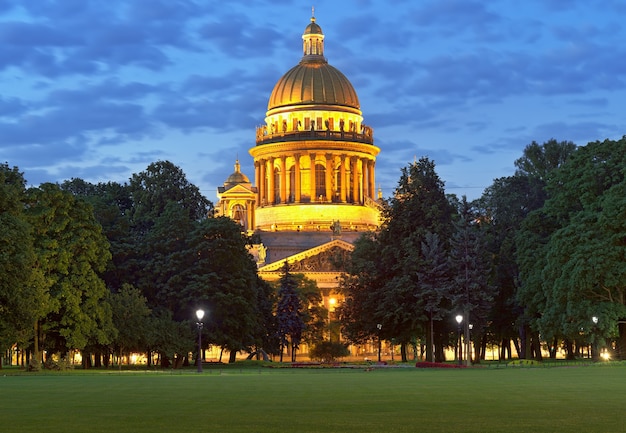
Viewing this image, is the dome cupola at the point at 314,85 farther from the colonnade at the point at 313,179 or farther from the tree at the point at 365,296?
the tree at the point at 365,296

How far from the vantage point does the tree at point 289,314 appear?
116m

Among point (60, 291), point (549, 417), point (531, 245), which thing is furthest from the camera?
point (531, 245)

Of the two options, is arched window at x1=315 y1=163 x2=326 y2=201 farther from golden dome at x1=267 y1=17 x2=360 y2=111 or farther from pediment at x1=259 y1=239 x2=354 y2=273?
pediment at x1=259 y1=239 x2=354 y2=273

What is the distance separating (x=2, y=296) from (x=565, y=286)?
33663mm

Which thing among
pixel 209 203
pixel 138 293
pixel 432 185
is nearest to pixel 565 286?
pixel 432 185

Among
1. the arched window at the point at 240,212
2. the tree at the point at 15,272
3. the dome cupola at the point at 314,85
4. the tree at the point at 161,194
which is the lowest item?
the tree at the point at 15,272

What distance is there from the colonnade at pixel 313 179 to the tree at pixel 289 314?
50152 mm

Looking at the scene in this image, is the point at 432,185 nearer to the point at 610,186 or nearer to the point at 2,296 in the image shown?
the point at 610,186

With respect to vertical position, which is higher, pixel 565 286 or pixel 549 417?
pixel 565 286

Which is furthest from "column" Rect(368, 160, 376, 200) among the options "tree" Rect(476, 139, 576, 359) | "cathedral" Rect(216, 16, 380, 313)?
"tree" Rect(476, 139, 576, 359)

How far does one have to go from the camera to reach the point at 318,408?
25906 mm

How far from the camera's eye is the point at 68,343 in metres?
67.2

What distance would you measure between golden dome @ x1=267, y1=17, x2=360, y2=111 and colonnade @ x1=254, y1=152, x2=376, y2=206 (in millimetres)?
7516

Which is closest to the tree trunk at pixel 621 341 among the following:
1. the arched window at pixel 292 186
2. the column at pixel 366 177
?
the arched window at pixel 292 186
